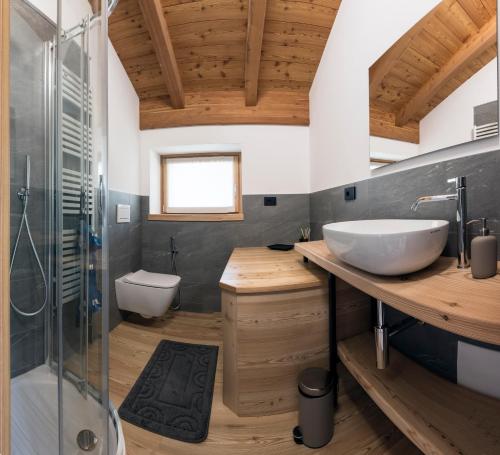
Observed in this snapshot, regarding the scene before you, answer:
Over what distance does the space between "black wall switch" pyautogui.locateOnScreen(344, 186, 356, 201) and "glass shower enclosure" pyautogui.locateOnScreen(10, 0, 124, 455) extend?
147cm

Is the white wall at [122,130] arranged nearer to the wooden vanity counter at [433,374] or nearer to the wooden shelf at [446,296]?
the wooden vanity counter at [433,374]

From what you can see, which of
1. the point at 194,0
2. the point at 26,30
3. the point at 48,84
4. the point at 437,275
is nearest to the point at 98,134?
the point at 48,84

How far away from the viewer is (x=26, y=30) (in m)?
0.96

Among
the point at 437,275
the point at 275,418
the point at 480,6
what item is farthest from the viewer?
the point at 275,418

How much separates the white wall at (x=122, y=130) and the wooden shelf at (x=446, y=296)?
214cm

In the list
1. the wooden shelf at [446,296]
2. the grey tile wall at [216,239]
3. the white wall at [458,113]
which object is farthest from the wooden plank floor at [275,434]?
the white wall at [458,113]

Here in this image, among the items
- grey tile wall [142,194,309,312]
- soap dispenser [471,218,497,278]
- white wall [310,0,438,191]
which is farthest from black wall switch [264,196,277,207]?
soap dispenser [471,218,497,278]

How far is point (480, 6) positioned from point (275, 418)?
1901mm

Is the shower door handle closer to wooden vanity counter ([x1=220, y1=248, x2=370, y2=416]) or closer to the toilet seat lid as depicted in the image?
wooden vanity counter ([x1=220, y1=248, x2=370, y2=416])

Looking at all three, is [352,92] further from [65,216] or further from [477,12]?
[65,216]

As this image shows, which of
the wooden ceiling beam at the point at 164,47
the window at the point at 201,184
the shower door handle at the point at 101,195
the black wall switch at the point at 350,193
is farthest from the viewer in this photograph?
the window at the point at 201,184

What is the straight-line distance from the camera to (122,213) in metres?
2.06

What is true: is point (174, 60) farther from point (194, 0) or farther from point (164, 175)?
→ point (164, 175)

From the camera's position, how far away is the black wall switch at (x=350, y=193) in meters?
1.50
